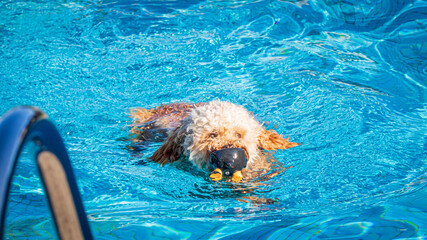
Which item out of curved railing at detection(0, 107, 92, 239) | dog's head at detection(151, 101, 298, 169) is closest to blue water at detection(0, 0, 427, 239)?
curved railing at detection(0, 107, 92, 239)

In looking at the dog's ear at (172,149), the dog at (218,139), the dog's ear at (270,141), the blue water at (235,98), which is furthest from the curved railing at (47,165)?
the dog's ear at (270,141)

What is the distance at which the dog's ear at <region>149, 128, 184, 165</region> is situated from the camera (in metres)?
3.45

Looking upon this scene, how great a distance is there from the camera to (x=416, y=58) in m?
6.02

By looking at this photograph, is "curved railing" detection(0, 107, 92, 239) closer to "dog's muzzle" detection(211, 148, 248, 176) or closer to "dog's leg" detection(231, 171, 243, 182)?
"dog's muzzle" detection(211, 148, 248, 176)

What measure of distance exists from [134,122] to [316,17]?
3973 millimetres

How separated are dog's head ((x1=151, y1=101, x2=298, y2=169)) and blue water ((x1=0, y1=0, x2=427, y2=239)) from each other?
17 cm

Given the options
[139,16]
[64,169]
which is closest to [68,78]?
[139,16]

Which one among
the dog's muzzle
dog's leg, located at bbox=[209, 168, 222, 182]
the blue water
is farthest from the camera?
dog's leg, located at bbox=[209, 168, 222, 182]

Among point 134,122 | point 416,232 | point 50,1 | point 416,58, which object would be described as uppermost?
Result: point 416,58

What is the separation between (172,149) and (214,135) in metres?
0.47

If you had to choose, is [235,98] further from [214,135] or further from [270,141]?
[214,135]

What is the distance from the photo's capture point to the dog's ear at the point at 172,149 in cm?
345

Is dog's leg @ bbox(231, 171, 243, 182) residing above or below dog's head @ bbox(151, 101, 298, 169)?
below

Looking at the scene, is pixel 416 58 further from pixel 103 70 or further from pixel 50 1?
pixel 50 1
